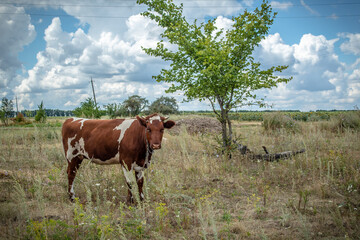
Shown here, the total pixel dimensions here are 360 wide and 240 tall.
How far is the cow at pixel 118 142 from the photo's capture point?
15.1ft

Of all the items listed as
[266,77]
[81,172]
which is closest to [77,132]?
[81,172]

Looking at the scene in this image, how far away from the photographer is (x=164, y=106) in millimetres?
43812

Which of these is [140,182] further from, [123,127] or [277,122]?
[277,122]

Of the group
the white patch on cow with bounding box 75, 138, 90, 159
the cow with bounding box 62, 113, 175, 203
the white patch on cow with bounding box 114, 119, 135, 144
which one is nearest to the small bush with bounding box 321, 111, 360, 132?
the cow with bounding box 62, 113, 175, 203

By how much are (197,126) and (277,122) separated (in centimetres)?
543

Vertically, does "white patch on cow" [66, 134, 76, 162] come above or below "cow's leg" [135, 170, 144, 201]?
above

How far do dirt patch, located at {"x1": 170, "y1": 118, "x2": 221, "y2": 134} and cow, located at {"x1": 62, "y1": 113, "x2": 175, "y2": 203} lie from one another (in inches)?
371

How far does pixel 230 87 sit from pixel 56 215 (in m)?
→ 6.20

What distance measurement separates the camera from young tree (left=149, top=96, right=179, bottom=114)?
1686 inches

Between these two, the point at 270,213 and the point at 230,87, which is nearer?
the point at 270,213

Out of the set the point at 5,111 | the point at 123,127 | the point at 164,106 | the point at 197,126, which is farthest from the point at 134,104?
the point at 123,127

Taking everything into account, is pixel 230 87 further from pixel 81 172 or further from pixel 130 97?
pixel 130 97

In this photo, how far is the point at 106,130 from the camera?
496 centimetres

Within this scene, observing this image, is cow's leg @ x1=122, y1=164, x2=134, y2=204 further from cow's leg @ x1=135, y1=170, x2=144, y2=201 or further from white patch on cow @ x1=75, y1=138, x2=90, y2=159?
white patch on cow @ x1=75, y1=138, x2=90, y2=159
